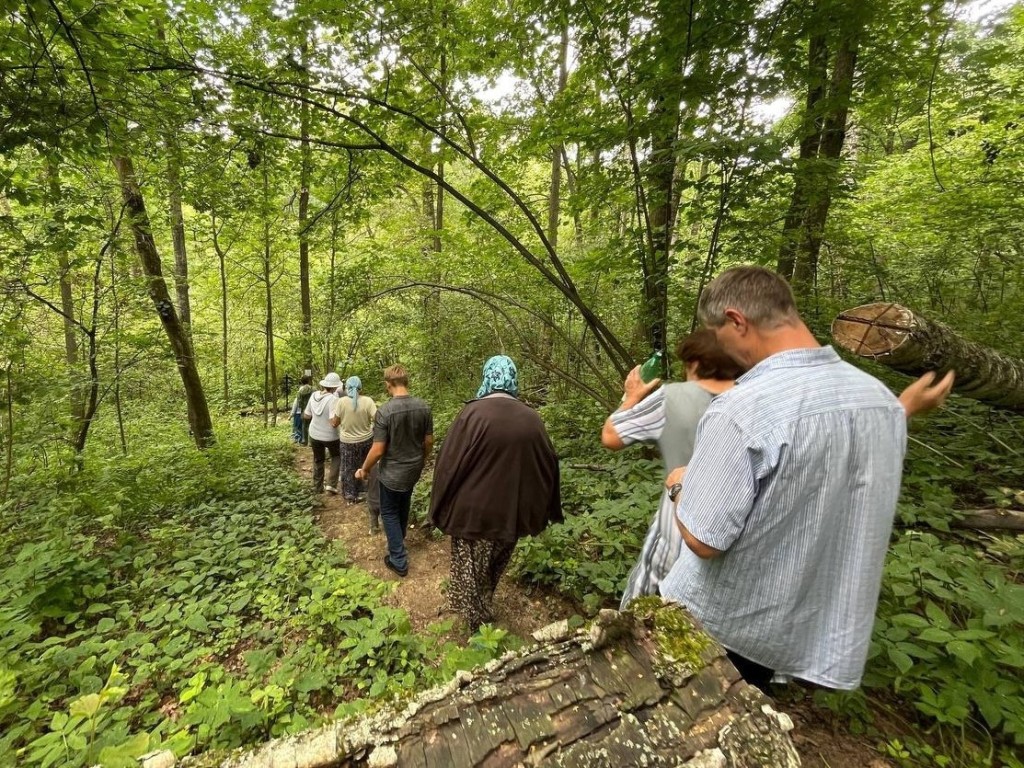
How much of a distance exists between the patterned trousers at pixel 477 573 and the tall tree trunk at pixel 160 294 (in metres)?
6.37

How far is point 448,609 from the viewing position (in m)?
3.76

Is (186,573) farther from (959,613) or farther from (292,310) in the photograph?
(292,310)

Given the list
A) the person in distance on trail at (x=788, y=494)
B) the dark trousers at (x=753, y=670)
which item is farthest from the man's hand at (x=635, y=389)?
the dark trousers at (x=753, y=670)

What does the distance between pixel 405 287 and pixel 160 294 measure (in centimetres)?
453

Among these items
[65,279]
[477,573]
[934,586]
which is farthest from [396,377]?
[65,279]

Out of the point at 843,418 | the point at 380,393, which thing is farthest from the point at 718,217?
the point at 380,393

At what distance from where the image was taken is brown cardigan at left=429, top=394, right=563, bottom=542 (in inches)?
115

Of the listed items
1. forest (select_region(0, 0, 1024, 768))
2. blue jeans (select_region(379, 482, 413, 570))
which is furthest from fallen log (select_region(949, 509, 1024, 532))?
blue jeans (select_region(379, 482, 413, 570))

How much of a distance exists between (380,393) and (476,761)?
13452 mm

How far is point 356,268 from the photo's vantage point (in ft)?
24.6

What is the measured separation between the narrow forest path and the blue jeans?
0.19 meters

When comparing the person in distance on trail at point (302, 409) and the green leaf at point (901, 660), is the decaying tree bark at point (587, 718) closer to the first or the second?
the green leaf at point (901, 660)

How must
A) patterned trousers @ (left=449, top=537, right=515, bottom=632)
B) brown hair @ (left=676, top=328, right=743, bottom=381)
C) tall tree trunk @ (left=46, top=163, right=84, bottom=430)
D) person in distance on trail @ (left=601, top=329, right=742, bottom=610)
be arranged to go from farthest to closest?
tall tree trunk @ (left=46, top=163, right=84, bottom=430)
patterned trousers @ (left=449, top=537, right=515, bottom=632)
brown hair @ (left=676, top=328, right=743, bottom=381)
person in distance on trail @ (left=601, top=329, right=742, bottom=610)

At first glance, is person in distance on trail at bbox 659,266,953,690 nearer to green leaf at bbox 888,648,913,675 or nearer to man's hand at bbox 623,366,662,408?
man's hand at bbox 623,366,662,408
